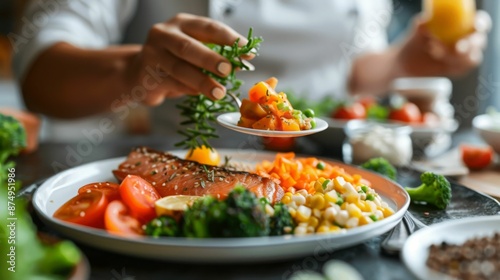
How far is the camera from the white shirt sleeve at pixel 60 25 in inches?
109

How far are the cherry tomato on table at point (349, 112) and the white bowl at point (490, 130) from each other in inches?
22.8

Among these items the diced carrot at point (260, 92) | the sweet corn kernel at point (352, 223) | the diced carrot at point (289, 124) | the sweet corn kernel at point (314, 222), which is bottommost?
the sweet corn kernel at point (314, 222)

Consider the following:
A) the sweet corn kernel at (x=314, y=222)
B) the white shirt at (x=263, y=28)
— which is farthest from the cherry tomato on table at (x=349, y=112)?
the sweet corn kernel at (x=314, y=222)

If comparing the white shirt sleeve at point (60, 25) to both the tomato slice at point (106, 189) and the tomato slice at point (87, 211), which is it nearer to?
the tomato slice at point (106, 189)

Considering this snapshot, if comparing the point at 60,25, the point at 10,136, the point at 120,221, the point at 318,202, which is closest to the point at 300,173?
the point at 318,202

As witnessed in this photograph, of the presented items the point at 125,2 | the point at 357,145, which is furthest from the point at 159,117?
the point at 357,145

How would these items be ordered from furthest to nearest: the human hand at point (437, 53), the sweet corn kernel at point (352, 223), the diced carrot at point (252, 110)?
the human hand at point (437, 53), the diced carrot at point (252, 110), the sweet corn kernel at point (352, 223)

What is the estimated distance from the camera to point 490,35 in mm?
4316

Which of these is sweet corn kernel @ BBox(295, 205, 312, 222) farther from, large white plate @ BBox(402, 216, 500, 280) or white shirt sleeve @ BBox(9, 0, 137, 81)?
white shirt sleeve @ BBox(9, 0, 137, 81)

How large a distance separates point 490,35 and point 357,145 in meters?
2.66

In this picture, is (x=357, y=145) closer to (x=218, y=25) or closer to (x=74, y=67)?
(x=218, y=25)

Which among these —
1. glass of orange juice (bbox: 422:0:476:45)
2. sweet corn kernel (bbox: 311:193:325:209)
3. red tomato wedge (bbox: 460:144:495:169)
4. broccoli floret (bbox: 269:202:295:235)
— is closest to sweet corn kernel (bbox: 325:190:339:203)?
sweet corn kernel (bbox: 311:193:325:209)

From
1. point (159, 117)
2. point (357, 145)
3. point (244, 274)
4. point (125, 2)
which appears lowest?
point (159, 117)

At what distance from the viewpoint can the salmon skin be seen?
4.92ft
